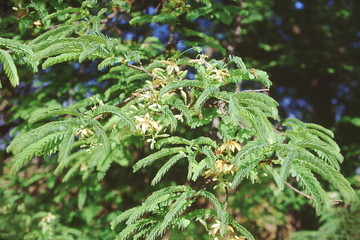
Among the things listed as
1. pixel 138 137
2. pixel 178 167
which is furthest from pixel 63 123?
pixel 178 167

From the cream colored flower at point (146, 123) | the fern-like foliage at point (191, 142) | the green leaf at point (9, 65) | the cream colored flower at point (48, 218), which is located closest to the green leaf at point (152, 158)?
the fern-like foliage at point (191, 142)

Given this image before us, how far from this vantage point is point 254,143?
1312mm

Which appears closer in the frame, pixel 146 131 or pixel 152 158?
pixel 152 158

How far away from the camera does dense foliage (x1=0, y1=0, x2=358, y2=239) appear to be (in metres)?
1.32

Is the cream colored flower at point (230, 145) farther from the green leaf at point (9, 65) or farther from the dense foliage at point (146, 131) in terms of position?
the green leaf at point (9, 65)

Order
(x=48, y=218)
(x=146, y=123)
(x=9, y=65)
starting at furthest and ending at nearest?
(x=48, y=218), (x=146, y=123), (x=9, y=65)

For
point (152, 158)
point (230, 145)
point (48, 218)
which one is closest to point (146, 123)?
point (152, 158)

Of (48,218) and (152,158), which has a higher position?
(152,158)

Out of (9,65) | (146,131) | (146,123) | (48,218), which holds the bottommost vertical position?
(48,218)

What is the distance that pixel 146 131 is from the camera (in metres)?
1.70

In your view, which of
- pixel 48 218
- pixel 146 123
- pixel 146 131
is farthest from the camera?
pixel 48 218

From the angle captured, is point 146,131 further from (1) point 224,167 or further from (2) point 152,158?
(1) point 224,167

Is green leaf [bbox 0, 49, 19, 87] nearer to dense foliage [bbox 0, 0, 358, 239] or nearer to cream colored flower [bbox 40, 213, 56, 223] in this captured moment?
dense foliage [bbox 0, 0, 358, 239]

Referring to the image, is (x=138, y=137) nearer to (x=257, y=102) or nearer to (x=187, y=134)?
(x=187, y=134)
